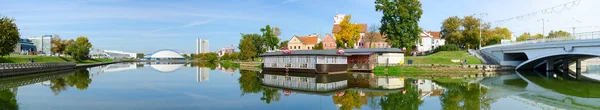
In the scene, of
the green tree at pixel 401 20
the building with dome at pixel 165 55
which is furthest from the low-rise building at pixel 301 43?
the building with dome at pixel 165 55

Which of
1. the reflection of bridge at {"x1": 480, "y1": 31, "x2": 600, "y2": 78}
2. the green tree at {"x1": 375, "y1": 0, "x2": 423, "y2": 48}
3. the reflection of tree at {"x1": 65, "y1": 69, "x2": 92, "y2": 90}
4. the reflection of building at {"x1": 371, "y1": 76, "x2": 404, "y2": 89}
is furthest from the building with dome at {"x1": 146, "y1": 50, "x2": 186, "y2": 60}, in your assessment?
the reflection of building at {"x1": 371, "y1": 76, "x2": 404, "y2": 89}

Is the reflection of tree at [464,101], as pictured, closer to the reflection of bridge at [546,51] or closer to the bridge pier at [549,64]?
the reflection of bridge at [546,51]

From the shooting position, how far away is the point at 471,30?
58750 millimetres

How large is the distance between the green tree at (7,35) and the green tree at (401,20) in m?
40.4

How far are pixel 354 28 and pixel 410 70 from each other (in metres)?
20.4

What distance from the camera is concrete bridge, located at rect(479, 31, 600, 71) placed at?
2754cm

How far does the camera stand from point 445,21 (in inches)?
2468

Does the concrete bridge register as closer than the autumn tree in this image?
Yes

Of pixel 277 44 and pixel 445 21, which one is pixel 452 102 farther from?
pixel 277 44

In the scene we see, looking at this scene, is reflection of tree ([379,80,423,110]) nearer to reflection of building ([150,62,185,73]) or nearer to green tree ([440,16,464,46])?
reflection of building ([150,62,185,73])

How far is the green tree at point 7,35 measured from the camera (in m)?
34.5

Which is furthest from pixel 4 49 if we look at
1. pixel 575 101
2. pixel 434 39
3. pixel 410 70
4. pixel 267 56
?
pixel 434 39

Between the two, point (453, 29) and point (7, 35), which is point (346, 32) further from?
point (7, 35)

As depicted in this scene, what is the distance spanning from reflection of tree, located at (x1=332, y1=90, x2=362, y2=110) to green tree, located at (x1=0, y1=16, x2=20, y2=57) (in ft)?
114
